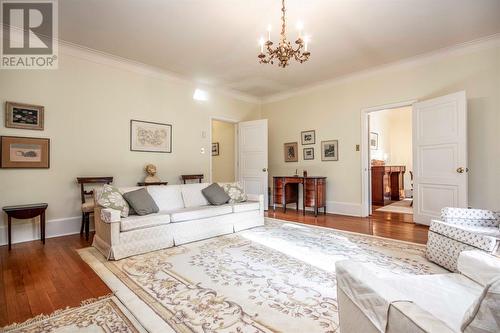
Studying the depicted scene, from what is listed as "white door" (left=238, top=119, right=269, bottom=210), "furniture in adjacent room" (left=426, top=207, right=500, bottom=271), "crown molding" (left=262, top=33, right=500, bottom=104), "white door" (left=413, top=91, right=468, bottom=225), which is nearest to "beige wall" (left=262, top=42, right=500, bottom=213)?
"crown molding" (left=262, top=33, right=500, bottom=104)

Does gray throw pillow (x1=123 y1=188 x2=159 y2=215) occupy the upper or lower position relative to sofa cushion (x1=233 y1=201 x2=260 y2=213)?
upper

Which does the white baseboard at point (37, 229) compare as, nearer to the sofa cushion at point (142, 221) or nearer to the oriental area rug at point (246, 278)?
the oriental area rug at point (246, 278)

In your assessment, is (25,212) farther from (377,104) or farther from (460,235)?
(377,104)

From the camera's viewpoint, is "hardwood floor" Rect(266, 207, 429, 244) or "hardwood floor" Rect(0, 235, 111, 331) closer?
"hardwood floor" Rect(0, 235, 111, 331)

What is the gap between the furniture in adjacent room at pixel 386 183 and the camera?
6.82m

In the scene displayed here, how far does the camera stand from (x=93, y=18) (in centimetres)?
320

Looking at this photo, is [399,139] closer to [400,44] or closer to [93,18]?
[400,44]

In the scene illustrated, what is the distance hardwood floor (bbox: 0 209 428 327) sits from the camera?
1.87 m

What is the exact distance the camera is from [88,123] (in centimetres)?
412

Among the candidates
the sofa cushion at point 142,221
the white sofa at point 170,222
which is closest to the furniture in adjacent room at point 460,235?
the white sofa at point 170,222

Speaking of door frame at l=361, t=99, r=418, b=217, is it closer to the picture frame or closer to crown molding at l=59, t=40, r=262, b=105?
the picture frame

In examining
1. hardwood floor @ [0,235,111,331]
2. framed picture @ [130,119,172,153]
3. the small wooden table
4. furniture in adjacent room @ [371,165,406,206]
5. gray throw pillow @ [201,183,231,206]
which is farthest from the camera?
furniture in adjacent room @ [371,165,406,206]

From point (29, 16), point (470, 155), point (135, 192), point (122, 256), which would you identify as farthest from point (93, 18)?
point (470, 155)

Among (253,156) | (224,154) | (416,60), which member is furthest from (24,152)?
(416,60)
